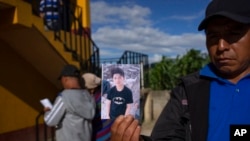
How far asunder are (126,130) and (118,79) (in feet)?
2.25

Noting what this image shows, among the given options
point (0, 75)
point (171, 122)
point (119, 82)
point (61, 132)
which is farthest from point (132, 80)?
point (0, 75)

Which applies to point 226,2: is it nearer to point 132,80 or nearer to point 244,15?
point 244,15

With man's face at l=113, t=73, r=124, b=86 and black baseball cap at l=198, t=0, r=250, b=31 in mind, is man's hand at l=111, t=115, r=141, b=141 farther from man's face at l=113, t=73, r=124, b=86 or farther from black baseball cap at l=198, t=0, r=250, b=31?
man's face at l=113, t=73, r=124, b=86

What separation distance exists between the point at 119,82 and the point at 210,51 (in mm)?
504

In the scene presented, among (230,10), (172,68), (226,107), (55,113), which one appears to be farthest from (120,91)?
(172,68)

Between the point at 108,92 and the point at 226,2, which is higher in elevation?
the point at 226,2

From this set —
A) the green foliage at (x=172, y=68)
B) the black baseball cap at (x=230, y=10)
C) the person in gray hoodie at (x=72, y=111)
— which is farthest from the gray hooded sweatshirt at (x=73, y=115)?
the green foliage at (x=172, y=68)

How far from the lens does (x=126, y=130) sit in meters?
1.25

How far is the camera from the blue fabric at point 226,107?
1.49m

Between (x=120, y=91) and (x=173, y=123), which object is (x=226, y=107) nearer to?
(x=173, y=123)

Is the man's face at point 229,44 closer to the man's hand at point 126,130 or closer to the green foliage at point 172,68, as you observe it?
the man's hand at point 126,130

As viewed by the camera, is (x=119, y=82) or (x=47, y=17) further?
(x=47, y=17)

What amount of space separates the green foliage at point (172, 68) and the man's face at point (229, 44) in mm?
12078

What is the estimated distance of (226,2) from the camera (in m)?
1.52
